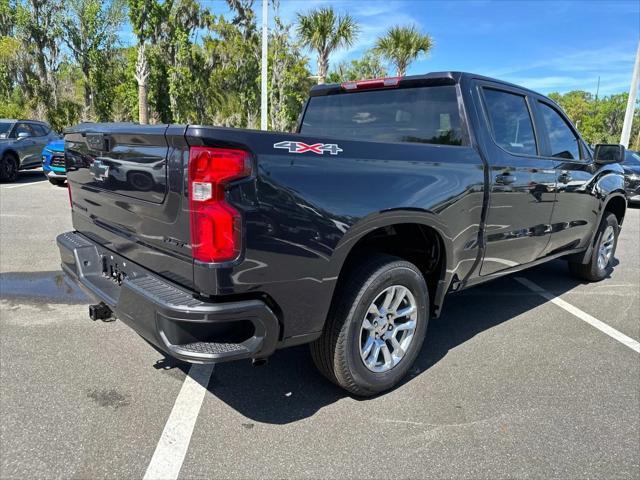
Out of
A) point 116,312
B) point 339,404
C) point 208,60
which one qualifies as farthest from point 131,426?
point 208,60

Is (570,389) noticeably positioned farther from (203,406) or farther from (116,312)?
(116,312)

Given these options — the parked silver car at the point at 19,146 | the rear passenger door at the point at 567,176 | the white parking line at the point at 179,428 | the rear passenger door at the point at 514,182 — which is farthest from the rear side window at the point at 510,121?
the parked silver car at the point at 19,146

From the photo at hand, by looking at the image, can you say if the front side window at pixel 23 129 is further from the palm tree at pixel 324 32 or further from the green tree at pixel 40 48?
the green tree at pixel 40 48

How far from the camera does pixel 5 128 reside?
13.1 m

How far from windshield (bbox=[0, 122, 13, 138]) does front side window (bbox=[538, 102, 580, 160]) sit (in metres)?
13.8

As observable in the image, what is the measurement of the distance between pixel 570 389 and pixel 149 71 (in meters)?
29.4

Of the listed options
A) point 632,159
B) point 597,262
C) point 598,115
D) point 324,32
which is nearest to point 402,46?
point 324,32

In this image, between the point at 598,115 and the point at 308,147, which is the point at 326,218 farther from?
the point at 598,115

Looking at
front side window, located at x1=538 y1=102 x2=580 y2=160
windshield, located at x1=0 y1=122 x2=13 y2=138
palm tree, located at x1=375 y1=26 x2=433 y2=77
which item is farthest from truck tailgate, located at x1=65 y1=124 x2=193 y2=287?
palm tree, located at x1=375 y1=26 x2=433 y2=77

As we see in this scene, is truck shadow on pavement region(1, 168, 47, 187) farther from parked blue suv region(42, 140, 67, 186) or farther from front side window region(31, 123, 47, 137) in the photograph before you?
parked blue suv region(42, 140, 67, 186)

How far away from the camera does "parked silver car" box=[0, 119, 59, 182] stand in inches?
504

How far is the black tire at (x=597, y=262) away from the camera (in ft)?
17.8

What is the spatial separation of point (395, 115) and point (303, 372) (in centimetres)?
204

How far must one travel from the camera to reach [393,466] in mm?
2367
